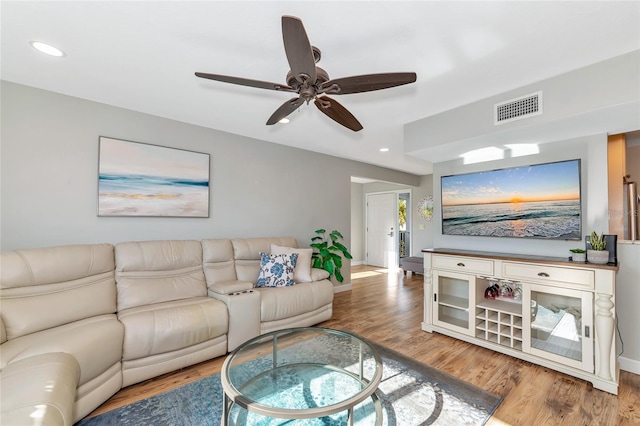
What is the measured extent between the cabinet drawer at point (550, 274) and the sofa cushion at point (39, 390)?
3.23 m

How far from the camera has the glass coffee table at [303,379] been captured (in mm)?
1410

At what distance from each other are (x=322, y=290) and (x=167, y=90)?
2.64 meters

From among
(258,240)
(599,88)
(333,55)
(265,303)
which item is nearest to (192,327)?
(265,303)

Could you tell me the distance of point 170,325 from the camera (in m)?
2.21

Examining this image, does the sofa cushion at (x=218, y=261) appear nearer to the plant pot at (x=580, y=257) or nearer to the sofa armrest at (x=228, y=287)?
the sofa armrest at (x=228, y=287)

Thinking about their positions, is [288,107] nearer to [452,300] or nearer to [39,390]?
[39,390]

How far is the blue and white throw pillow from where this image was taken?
130 inches

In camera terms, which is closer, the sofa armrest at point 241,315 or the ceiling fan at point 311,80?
the ceiling fan at point 311,80

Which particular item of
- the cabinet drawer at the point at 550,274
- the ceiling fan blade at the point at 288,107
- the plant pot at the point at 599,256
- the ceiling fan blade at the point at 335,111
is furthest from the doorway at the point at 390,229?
the ceiling fan blade at the point at 288,107

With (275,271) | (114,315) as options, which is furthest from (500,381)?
(114,315)

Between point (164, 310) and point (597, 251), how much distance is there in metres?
3.52

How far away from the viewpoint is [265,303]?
2867 millimetres

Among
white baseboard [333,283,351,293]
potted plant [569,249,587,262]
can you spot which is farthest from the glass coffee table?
white baseboard [333,283,351,293]

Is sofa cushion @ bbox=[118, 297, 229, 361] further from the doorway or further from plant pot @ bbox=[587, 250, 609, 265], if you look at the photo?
the doorway
